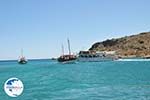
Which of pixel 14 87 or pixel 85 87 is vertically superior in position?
pixel 14 87

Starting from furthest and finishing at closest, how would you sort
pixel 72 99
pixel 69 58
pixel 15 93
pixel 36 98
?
1. pixel 69 58
2. pixel 36 98
3. pixel 72 99
4. pixel 15 93

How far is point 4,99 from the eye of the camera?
31.5 meters

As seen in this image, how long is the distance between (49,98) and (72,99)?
3.53 meters

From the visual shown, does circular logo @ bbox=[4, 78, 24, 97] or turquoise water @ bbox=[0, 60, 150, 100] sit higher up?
circular logo @ bbox=[4, 78, 24, 97]

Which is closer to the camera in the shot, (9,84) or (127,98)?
(9,84)

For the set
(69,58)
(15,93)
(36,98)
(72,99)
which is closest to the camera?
(15,93)

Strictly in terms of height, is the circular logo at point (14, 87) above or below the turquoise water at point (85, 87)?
above

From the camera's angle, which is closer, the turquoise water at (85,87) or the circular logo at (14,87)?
the circular logo at (14,87)

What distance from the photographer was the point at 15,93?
8.00m

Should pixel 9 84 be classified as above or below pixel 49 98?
above

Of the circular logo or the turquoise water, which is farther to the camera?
the turquoise water

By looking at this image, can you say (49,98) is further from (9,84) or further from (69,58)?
(69,58)

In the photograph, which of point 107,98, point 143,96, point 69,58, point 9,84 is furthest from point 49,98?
point 69,58

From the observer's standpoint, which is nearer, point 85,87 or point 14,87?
point 14,87
